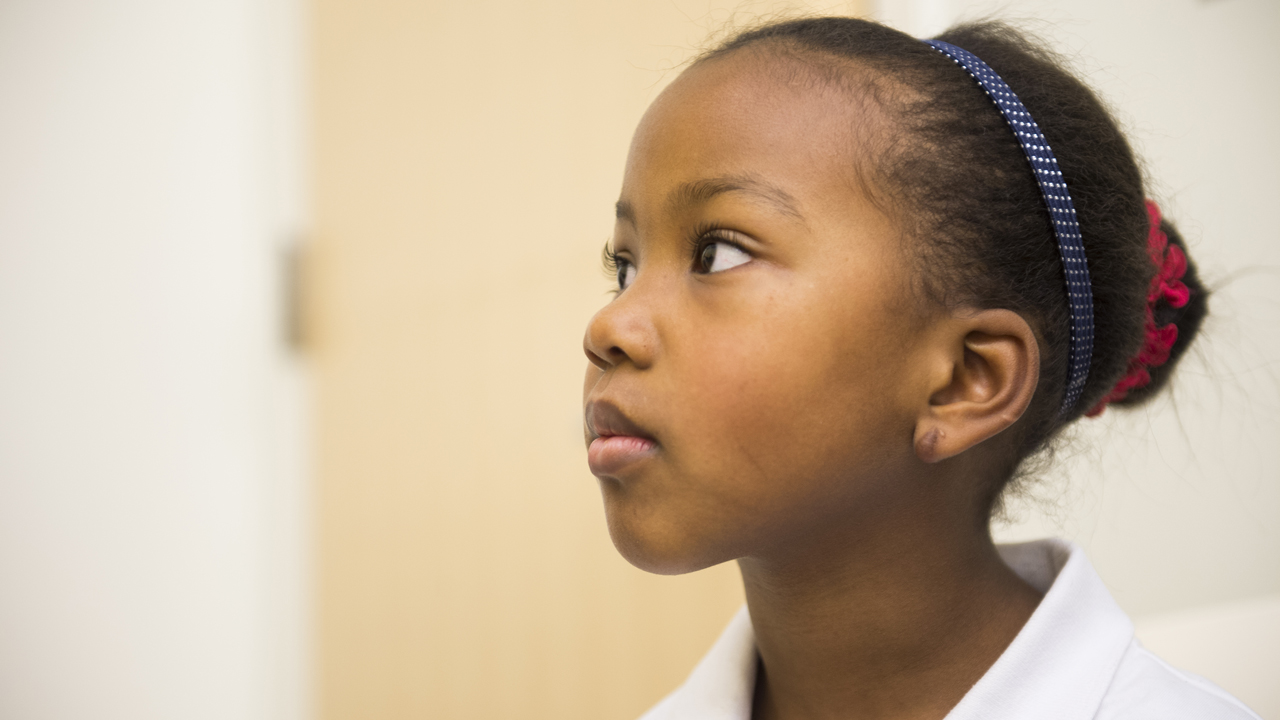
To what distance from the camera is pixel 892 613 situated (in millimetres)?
694

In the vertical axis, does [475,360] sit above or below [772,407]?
below

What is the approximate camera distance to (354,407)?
5.98ft

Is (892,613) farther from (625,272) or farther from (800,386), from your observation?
(625,272)

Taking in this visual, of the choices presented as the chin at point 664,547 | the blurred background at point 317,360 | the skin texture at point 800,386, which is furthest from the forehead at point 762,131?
the blurred background at point 317,360

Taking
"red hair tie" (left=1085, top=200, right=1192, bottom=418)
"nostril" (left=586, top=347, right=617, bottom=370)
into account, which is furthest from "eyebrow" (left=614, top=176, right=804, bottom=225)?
"red hair tie" (left=1085, top=200, right=1192, bottom=418)

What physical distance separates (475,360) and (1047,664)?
121cm

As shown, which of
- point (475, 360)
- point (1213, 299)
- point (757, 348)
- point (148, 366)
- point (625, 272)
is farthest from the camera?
point (148, 366)

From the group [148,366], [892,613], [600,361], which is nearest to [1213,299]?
[892,613]

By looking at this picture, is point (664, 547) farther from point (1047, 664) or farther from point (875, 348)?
point (1047, 664)

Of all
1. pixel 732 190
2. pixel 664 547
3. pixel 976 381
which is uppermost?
pixel 732 190

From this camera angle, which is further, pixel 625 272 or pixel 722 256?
pixel 625 272

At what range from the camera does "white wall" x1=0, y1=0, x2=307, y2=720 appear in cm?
176

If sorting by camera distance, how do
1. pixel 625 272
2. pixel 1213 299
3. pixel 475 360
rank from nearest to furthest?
pixel 625 272 → pixel 1213 299 → pixel 475 360

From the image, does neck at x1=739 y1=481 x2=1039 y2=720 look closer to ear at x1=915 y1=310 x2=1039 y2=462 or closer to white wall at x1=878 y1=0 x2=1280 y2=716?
ear at x1=915 y1=310 x2=1039 y2=462
